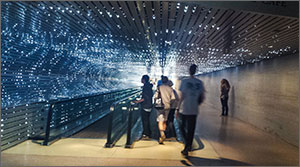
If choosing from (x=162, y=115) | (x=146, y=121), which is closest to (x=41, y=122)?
(x=146, y=121)

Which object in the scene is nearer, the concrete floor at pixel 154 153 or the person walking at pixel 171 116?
the concrete floor at pixel 154 153

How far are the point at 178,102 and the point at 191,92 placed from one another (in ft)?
2.01

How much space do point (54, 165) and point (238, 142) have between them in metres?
4.31

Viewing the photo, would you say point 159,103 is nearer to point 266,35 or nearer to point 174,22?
point 174,22

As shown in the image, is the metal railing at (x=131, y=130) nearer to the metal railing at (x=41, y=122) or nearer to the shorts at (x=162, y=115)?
the shorts at (x=162, y=115)

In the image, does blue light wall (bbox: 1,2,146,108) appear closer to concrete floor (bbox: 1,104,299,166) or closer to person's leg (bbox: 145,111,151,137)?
concrete floor (bbox: 1,104,299,166)

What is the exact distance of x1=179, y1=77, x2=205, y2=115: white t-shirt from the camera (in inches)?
171

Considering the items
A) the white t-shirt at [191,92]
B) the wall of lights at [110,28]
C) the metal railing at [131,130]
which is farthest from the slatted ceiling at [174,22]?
the metal railing at [131,130]

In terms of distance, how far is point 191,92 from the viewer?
4340 millimetres

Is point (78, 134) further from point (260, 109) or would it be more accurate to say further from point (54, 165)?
point (260, 109)

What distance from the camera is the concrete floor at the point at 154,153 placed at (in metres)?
4.04

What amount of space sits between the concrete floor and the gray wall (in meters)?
0.64

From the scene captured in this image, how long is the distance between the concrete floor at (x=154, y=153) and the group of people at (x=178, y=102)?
37cm

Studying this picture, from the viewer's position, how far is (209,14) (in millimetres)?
3939
